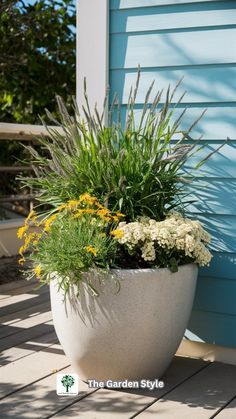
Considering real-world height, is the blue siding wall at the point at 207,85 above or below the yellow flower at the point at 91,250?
above

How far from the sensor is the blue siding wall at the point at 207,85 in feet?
11.0

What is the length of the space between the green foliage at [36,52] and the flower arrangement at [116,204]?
543cm

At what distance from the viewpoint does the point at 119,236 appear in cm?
293

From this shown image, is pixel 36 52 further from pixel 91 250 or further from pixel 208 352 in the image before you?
pixel 91 250

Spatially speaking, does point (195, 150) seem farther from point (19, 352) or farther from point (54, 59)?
point (54, 59)

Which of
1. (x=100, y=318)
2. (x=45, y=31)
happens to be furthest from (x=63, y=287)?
(x=45, y=31)

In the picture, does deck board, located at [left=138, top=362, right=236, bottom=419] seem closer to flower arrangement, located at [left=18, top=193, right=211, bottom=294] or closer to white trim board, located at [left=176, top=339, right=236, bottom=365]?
white trim board, located at [left=176, top=339, right=236, bottom=365]

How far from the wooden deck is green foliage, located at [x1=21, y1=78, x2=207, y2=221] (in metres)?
0.77

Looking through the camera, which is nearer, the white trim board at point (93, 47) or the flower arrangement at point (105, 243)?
the flower arrangement at point (105, 243)

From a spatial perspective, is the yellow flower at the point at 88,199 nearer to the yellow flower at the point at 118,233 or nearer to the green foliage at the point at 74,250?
the green foliage at the point at 74,250

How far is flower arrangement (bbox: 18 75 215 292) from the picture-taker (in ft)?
9.72

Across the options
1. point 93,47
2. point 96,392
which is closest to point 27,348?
point 96,392

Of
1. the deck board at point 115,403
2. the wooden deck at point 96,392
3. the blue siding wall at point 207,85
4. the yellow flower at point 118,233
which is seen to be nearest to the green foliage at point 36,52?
the blue siding wall at point 207,85

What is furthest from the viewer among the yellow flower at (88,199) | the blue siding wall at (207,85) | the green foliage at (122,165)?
the blue siding wall at (207,85)
